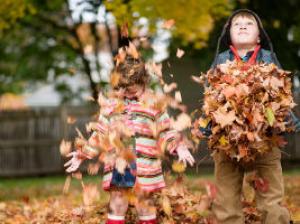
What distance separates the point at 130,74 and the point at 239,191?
130cm

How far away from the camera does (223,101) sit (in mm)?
4457

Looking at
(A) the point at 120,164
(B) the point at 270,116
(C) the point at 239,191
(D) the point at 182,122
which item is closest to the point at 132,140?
(A) the point at 120,164

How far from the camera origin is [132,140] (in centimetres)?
498

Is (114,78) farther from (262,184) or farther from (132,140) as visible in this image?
(262,184)

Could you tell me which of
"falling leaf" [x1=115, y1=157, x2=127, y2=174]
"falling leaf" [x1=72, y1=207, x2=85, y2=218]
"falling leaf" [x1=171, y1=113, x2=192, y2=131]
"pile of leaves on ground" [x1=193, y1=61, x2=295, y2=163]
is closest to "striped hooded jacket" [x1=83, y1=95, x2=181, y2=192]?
"falling leaf" [x1=171, y1=113, x2=192, y2=131]

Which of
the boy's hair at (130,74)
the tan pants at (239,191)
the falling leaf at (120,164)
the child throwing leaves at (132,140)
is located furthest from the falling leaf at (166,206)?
the boy's hair at (130,74)

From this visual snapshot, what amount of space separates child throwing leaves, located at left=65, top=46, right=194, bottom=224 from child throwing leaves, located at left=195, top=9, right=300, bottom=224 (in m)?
0.38

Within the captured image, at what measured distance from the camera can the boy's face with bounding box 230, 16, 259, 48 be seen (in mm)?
4828

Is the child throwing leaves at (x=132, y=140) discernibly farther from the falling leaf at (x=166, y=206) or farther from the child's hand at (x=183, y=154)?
the falling leaf at (x=166, y=206)

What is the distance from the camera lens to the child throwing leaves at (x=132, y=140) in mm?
4891

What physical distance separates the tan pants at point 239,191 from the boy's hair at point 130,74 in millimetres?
Result: 915

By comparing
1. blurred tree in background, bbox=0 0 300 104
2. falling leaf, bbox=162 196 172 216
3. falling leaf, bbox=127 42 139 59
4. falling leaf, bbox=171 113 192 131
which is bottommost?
falling leaf, bbox=162 196 172 216

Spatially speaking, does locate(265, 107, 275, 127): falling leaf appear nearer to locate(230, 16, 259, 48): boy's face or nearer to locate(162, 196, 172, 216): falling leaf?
locate(230, 16, 259, 48): boy's face

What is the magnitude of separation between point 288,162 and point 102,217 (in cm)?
1197
